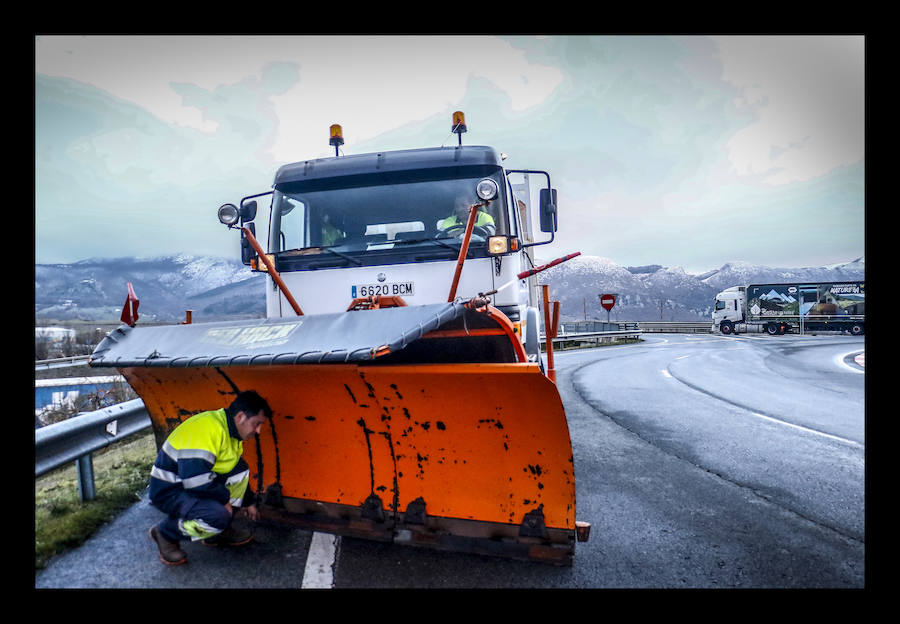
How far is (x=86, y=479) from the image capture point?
3236 mm

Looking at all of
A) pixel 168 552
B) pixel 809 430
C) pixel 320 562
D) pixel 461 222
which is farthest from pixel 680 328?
pixel 168 552

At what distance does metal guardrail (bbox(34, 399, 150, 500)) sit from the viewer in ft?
9.01

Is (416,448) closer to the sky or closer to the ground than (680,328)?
closer to the sky

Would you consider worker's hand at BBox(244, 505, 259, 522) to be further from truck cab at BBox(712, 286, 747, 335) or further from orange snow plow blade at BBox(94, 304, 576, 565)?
truck cab at BBox(712, 286, 747, 335)

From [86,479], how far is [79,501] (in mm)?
159

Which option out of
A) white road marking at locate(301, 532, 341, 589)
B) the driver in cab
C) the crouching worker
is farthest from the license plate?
white road marking at locate(301, 532, 341, 589)

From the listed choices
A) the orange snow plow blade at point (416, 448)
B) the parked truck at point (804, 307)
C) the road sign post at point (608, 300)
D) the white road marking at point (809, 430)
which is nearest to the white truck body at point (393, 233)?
the orange snow plow blade at point (416, 448)

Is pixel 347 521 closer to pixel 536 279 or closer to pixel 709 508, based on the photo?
pixel 709 508

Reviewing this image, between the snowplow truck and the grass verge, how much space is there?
0.55m

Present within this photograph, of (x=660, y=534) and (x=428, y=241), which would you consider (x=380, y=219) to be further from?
(x=660, y=534)

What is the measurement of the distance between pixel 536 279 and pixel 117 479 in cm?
498

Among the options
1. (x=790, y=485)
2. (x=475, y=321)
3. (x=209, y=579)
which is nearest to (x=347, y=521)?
(x=209, y=579)

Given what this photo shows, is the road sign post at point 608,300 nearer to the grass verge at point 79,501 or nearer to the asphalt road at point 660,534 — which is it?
the asphalt road at point 660,534
